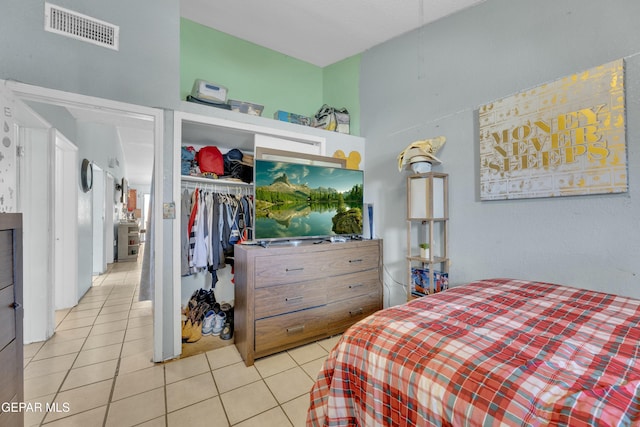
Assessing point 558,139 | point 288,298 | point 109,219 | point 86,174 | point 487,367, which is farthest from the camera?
point 109,219

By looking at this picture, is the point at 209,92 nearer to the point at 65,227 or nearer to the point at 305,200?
the point at 305,200

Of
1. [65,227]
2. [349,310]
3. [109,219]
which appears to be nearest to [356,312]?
[349,310]

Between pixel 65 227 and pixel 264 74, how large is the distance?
287 cm

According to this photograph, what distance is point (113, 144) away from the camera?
16.5 ft

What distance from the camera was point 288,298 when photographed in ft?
6.75

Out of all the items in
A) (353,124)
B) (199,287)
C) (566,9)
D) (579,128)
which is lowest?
(199,287)

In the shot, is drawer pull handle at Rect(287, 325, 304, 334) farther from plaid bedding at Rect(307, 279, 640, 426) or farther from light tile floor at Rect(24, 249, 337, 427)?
plaid bedding at Rect(307, 279, 640, 426)

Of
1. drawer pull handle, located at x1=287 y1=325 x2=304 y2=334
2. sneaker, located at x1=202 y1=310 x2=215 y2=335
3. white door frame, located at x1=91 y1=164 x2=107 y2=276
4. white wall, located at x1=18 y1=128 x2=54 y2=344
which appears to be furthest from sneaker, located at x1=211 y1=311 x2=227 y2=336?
white door frame, located at x1=91 y1=164 x2=107 y2=276

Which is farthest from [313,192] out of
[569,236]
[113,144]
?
[113,144]

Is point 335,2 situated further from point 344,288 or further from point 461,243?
point 344,288

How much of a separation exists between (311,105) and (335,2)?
3.99 feet

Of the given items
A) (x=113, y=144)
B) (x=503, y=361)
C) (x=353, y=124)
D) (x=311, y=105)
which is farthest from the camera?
(x=113, y=144)

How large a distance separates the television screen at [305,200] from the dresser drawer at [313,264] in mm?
233

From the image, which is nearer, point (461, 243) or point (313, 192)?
point (461, 243)
